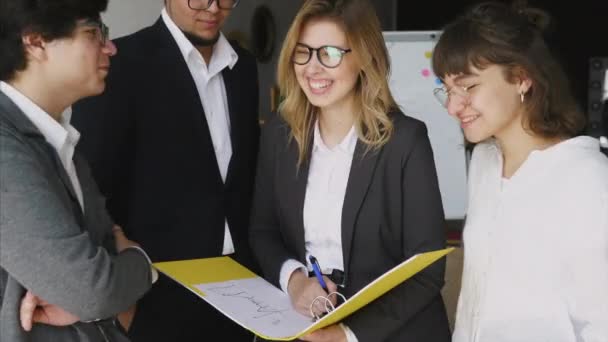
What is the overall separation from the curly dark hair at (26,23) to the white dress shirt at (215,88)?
2.38 feet

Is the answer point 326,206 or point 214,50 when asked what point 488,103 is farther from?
point 214,50

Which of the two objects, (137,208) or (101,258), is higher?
(101,258)

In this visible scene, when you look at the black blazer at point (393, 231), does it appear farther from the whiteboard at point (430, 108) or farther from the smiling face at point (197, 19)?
the whiteboard at point (430, 108)

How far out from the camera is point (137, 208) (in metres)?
1.98

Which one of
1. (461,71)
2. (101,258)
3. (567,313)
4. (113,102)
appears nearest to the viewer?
(101,258)

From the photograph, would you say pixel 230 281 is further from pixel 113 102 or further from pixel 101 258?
pixel 113 102

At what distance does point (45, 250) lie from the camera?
1.18 meters

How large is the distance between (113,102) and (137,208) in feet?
1.06

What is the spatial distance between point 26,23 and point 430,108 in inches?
147

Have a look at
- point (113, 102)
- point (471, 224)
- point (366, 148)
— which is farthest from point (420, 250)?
point (113, 102)

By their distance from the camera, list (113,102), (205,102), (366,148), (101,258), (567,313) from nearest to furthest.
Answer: (101,258) → (567,313) → (366,148) → (113,102) → (205,102)

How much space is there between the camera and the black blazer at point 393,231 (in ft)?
5.45

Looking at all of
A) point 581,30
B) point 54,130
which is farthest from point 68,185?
point 581,30

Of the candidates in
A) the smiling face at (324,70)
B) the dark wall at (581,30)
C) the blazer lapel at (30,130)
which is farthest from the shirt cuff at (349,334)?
the dark wall at (581,30)
